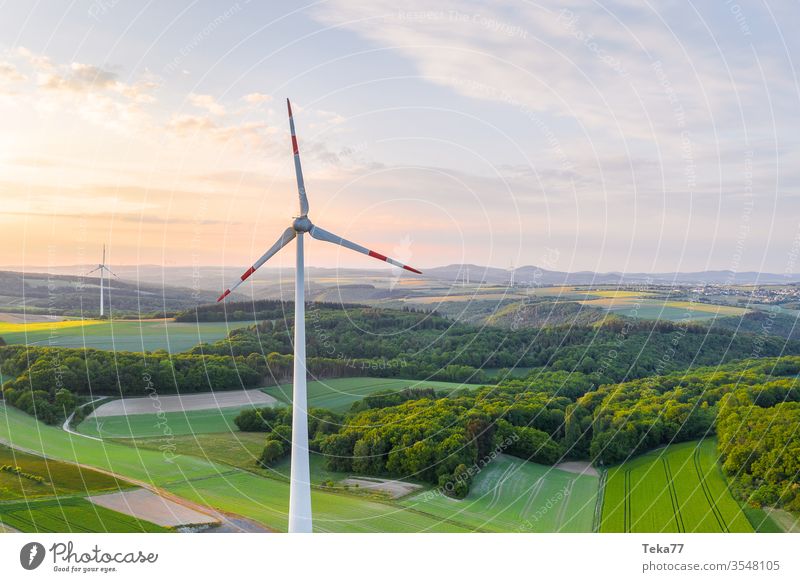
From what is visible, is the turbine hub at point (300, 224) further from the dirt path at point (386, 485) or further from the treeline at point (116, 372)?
the treeline at point (116, 372)

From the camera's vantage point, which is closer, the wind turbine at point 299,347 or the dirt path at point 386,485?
the wind turbine at point 299,347

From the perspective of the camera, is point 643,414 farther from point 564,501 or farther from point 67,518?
point 67,518

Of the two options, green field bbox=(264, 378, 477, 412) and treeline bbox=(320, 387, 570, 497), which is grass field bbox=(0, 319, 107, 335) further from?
treeline bbox=(320, 387, 570, 497)

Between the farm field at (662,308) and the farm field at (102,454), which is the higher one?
the farm field at (662,308)

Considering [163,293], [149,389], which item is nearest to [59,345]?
[149,389]

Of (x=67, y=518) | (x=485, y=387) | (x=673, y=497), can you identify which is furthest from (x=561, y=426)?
(x=67, y=518)

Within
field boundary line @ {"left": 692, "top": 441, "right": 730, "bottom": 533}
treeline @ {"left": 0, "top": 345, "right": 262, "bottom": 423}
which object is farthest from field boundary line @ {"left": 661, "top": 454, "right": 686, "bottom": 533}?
treeline @ {"left": 0, "top": 345, "right": 262, "bottom": 423}

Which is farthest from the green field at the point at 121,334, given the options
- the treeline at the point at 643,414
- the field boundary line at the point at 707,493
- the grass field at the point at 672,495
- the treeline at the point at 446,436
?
the field boundary line at the point at 707,493
